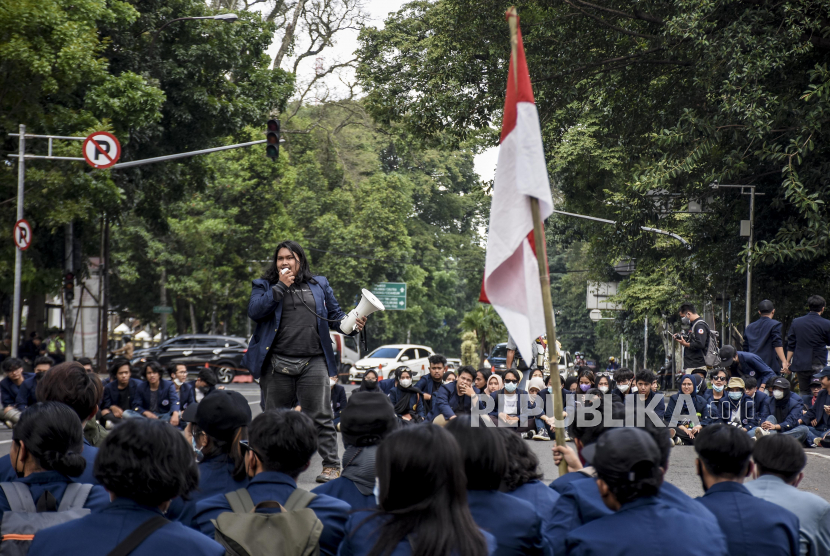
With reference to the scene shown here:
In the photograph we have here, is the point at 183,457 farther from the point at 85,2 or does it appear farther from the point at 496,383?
the point at 85,2

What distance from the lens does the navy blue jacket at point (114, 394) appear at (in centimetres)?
1215

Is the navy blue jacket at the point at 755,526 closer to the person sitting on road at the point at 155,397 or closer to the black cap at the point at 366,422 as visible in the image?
the black cap at the point at 366,422

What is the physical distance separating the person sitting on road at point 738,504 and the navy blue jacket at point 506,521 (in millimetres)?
778

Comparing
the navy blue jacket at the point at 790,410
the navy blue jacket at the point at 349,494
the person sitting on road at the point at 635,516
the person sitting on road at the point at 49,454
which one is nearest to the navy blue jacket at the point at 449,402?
the navy blue jacket at the point at 790,410

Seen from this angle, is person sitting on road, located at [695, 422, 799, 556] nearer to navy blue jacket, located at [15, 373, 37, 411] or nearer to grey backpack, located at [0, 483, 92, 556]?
grey backpack, located at [0, 483, 92, 556]

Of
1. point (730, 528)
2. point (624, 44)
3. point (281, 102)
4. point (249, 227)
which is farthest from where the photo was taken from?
point (249, 227)

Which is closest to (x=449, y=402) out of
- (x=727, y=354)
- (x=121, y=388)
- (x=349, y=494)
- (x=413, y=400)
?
(x=413, y=400)

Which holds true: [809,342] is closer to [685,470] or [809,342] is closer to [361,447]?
[685,470]

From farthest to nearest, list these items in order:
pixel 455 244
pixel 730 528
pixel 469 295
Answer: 1. pixel 469 295
2. pixel 455 244
3. pixel 730 528

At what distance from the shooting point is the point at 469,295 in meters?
70.9

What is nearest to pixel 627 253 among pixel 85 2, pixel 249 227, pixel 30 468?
pixel 85 2

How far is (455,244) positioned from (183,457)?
2116 inches

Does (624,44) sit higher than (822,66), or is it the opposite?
(624,44)

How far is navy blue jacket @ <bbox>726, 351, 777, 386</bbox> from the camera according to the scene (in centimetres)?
1441
